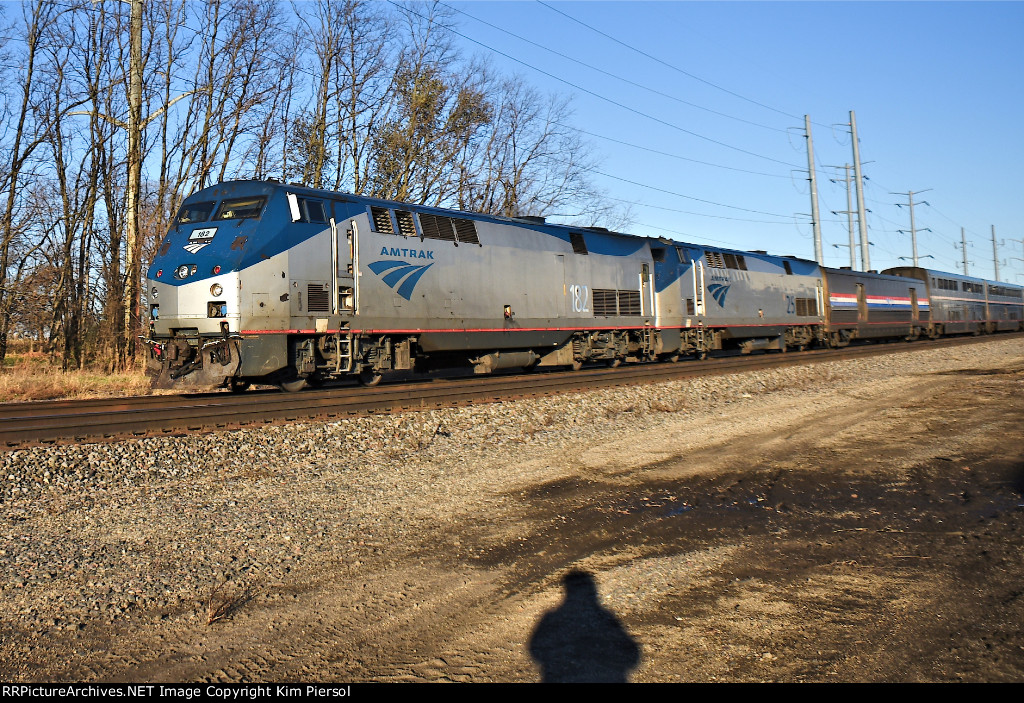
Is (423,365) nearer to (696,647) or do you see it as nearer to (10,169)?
(696,647)

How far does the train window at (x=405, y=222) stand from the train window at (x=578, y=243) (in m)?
5.20

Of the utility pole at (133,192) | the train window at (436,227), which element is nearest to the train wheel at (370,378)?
the train window at (436,227)

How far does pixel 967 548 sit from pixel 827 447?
12.7 feet

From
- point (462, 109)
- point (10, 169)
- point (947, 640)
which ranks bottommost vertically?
point (947, 640)

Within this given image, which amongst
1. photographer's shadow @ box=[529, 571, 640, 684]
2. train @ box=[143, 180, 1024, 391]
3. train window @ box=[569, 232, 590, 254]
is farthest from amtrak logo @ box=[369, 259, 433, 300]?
photographer's shadow @ box=[529, 571, 640, 684]

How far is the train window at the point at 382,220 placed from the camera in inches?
512

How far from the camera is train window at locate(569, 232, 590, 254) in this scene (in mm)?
17734

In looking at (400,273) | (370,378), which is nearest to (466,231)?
(400,273)

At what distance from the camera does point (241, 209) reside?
38.3 feet

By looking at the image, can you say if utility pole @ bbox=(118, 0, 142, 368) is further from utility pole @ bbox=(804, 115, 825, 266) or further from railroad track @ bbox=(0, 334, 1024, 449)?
utility pole @ bbox=(804, 115, 825, 266)

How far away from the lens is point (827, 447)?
27.8 ft

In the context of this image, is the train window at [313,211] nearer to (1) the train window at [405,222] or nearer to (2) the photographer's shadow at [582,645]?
(1) the train window at [405,222]

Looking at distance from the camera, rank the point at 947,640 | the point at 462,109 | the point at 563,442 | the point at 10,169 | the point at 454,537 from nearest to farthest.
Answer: the point at 947,640 → the point at 454,537 → the point at 563,442 → the point at 10,169 → the point at 462,109
